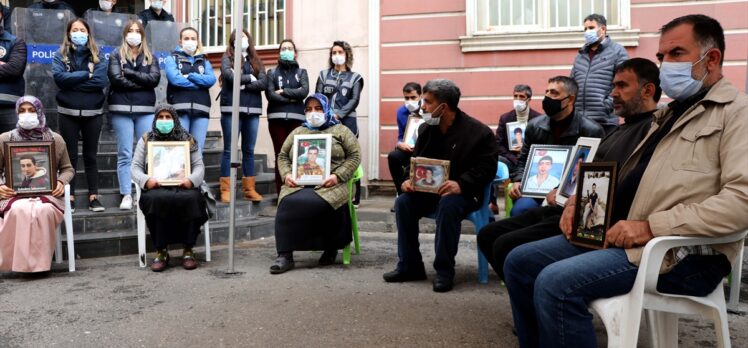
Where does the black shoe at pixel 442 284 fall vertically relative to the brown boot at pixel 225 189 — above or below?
below

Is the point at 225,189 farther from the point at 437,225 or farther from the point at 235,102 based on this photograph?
the point at 437,225

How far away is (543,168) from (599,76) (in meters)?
2.00

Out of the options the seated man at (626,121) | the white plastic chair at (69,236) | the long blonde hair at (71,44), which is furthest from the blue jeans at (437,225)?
the long blonde hair at (71,44)

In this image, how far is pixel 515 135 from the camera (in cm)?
700

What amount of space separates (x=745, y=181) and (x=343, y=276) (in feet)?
11.6

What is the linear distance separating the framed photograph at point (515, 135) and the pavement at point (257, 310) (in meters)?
1.57

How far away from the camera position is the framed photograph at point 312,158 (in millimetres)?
6012

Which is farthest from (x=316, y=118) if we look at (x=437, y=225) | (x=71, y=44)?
(x=71, y=44)


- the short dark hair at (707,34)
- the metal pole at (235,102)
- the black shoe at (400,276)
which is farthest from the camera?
the metal pole at (235,102)

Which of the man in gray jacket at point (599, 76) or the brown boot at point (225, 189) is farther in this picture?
the brown boot at point (225, 189)

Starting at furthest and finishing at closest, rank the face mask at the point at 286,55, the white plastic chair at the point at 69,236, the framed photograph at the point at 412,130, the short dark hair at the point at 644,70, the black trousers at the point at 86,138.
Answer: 1. the face mask at the point at 286,55
2. the framed photograph at the point at 412,130
3. the black trousers at the point at 86,138
4. the white plastic chair at the point at 69,236
5. the short dark hair at the point at 644,70

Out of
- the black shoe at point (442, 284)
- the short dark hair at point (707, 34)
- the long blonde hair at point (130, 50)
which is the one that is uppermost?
the long blonde hair at point (130, 50)

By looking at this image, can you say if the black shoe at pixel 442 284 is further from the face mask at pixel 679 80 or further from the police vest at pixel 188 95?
the police vest at pixel 188 95

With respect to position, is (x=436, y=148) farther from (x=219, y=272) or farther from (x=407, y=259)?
(x=219, y=272)
